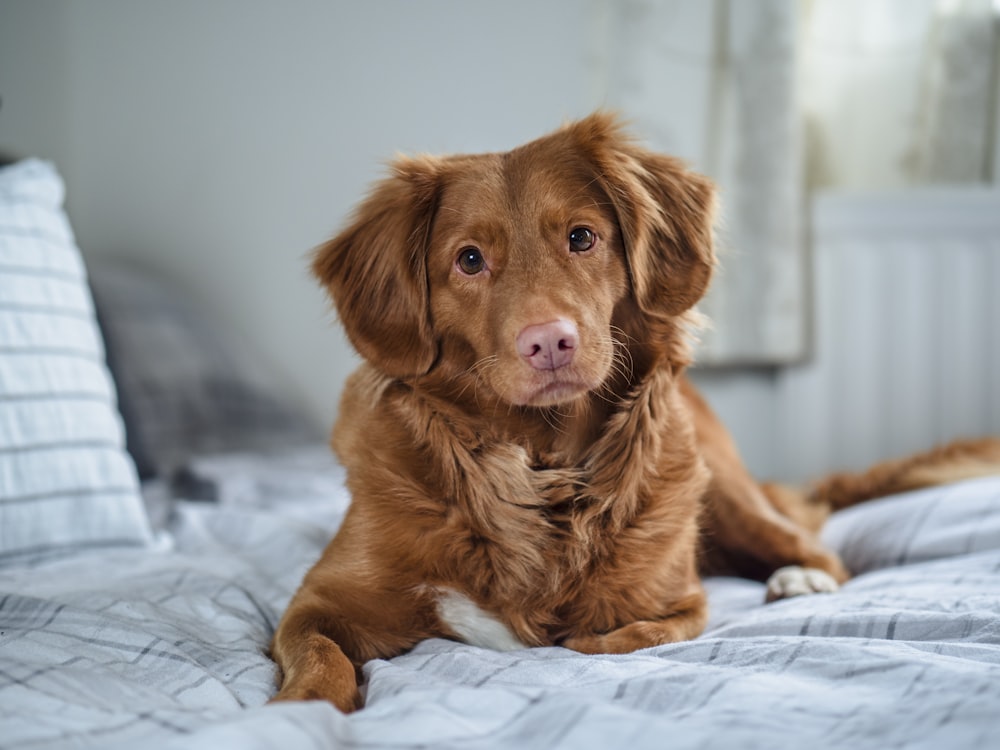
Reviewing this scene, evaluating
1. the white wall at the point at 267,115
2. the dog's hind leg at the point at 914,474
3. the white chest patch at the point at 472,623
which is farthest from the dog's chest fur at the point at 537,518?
the white wall at the point at 267,115

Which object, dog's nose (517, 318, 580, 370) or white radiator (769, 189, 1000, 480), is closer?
dog's nose (517, 318, 580, 370)

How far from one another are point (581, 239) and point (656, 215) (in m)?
0.15

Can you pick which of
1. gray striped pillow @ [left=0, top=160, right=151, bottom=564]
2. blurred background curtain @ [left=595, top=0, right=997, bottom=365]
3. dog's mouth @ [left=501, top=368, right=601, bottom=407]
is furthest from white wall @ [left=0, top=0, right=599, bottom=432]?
dog's mouth @ [left=501, top=368, right=601, bottom=407]

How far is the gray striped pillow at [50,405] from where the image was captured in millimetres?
1654

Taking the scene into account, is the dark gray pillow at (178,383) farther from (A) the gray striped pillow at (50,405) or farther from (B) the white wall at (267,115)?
(A) the gray striped pillow at (50,405)

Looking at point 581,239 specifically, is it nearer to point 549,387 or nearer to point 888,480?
point 549,387

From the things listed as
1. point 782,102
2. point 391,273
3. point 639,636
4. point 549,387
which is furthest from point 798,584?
point 782,102

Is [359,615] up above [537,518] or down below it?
below

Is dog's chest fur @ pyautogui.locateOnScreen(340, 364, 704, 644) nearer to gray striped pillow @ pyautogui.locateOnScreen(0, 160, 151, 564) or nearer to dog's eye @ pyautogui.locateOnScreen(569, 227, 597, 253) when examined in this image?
dog's eye @ pyautogui.locateOnScreen(569, 227, 597, 253)

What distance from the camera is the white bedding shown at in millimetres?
870

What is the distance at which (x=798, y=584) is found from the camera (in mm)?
1633

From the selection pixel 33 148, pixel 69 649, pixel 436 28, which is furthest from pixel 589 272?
pixel 33 148

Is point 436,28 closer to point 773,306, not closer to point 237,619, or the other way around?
point 773,306

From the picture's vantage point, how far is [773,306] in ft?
9.87
